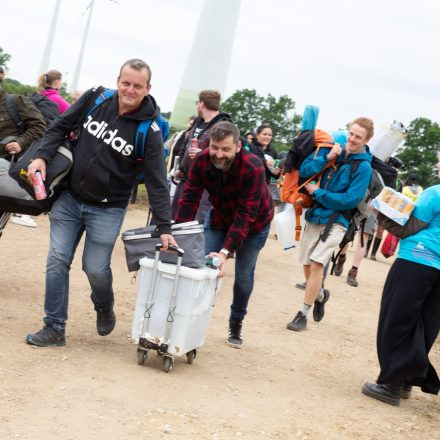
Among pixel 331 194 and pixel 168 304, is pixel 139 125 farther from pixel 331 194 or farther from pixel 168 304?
pixel 331 194

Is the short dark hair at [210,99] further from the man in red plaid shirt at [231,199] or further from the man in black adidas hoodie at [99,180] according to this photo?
the man in black adidas hoodie at [99,180]

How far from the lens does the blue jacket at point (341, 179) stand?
27.7 feet

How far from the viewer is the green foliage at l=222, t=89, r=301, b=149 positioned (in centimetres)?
4581

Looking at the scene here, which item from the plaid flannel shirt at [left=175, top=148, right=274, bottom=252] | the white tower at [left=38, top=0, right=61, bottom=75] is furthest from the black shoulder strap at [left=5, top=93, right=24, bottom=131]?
the white tower at [left=38, top=0, right=61, bottom=75]

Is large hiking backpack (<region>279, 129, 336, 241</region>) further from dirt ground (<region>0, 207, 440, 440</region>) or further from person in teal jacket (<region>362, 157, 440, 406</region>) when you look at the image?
person in teal jacket (<region>362, 157, 440, 406</region>)

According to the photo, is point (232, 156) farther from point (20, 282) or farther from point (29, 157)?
point (20, 282)

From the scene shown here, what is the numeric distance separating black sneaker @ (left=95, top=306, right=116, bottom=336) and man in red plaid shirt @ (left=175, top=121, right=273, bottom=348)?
891 mm

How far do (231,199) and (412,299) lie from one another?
1601 mm

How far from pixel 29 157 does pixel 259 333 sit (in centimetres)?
316

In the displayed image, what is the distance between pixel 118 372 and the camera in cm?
596

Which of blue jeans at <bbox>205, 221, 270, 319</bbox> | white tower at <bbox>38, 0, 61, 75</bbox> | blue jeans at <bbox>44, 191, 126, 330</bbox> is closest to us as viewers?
blue jeans at <bbox>44, 191, 126, 330</bbox>

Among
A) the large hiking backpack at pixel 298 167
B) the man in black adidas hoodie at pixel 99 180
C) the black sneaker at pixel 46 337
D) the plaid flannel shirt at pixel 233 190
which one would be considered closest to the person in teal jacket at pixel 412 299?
the plaid flannel shirt at pixel 233 190

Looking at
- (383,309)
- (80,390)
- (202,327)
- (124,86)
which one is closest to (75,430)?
(80,390)

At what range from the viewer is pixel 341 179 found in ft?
28.0
